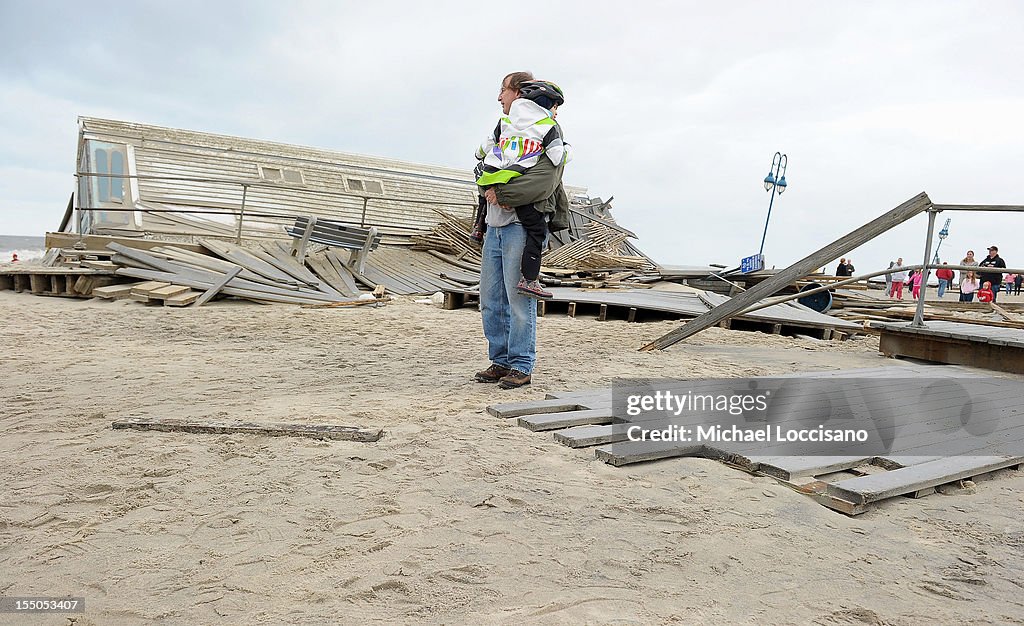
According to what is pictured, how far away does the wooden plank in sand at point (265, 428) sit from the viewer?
3456 millimetres

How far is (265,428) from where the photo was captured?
11.6 ft

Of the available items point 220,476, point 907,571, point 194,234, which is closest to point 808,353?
point 907,571

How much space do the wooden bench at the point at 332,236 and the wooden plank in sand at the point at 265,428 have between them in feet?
29.3

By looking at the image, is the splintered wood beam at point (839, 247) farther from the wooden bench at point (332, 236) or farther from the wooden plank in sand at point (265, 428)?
the wooden bench at point (332, 236)

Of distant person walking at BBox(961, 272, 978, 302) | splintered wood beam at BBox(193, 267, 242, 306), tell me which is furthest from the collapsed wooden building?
distant person walking at BBox(961, 272, 978, 302)

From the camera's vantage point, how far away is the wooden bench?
1230 cm

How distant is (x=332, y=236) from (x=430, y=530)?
34.8 ft

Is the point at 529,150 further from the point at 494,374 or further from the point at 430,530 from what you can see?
the point at 430,530

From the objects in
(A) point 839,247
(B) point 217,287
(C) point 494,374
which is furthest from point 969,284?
(B) point 217,287

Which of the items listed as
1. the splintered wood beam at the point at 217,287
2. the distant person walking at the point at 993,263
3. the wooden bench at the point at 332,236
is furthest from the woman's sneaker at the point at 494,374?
the distant person walking at the point at 993,263

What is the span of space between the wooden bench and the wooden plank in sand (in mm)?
8943

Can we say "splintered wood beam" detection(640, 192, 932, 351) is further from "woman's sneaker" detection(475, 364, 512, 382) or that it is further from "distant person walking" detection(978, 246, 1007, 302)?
"distant person walking" detection(978, 246, 1007, 302)

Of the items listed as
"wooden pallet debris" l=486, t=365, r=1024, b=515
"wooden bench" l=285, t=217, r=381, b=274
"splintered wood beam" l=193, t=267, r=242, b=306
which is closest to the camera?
"wooden pallet debris" l=486, t=365, r=1024, b=515

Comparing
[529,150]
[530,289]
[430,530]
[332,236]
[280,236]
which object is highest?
[529,150]
